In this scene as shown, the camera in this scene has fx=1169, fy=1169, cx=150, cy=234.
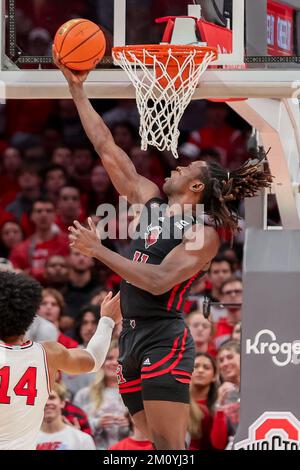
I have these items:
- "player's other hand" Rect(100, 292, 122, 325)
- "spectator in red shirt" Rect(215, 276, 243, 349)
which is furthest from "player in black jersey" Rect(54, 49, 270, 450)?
"spectator in red shirt" Rect(215, 276, 243, 349)

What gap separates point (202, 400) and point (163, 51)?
2.85 m

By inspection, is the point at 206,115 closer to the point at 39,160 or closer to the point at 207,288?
the point at 39,160

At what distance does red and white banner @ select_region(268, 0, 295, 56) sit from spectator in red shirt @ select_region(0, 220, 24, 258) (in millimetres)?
4564

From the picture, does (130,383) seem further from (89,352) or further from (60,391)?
(60,391)

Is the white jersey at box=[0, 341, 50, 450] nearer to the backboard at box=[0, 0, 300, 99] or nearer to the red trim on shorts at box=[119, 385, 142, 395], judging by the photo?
the red trim on shorts at box=[119, 385, 142, 395]

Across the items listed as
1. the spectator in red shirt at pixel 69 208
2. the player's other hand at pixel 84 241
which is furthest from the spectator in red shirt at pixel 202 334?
the player's other hand at pixel 84 241

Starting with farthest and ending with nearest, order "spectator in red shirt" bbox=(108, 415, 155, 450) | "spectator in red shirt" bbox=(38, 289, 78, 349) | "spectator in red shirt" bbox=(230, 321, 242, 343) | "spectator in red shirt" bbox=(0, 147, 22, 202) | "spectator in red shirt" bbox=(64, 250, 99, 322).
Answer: "spectator in red shirt" bbox=(0, 147, 22, 202) < "spectator in red shirt" bbox=(64, 250, 99, 322) < "spectator in red shirt" bbox=(38, 289, 78, 349) < "spectator in red shirt" bbox=(230, 321, 242, 343) < "spectator in red shirt" bbox=(108, 415, 155, 450)

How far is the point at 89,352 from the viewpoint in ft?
18.4

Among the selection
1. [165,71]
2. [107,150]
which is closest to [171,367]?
[107,150]

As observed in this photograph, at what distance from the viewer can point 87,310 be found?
8.79 meters

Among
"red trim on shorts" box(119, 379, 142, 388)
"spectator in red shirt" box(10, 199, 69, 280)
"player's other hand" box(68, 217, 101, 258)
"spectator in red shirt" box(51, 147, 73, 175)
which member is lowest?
"red trim on shorts" box(119, 379, 142, 388)

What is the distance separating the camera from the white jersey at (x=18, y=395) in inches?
200

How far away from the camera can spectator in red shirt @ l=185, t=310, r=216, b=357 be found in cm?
845

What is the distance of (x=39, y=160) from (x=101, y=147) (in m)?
5.39
